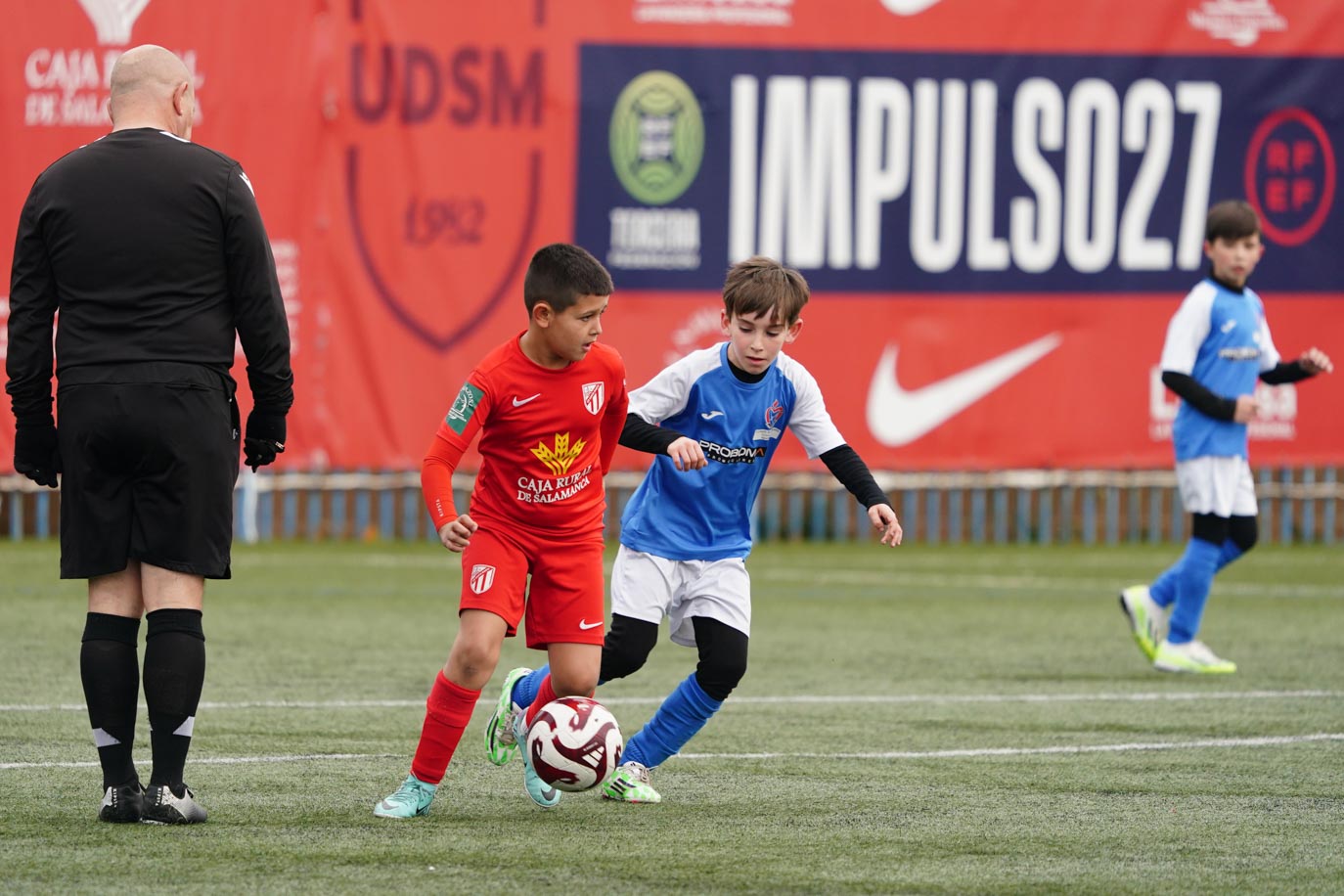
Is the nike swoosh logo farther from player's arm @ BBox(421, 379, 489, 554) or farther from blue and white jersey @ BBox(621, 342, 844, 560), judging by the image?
player's arm @ BBox(421, 379, 489, 554)

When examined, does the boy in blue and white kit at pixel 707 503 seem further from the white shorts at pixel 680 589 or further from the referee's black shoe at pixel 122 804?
the referee's black shoe at pixel 122 804

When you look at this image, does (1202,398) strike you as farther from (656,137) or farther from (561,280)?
(656,137)

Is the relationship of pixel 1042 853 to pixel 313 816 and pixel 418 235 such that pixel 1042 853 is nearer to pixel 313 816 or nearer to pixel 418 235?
pixel 313 816

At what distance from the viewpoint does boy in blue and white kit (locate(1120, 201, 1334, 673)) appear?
1043 cm

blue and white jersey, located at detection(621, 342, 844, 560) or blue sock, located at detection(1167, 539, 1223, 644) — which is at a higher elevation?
blue and white jersey, located at detection(621, 342, 844, 560)

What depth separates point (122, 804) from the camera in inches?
228

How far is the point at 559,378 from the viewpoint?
6.23 meters

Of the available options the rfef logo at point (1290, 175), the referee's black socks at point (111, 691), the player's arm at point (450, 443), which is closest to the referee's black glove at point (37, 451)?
the referee's black socks at point (111, 691)

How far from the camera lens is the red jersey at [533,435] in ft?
20.1

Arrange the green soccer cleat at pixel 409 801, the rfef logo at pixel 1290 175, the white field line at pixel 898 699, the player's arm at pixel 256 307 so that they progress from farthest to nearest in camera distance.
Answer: the rfef logo at pixel 1290 175
the white field line at pixel 898 699
the green soccer cleat at pixel 409 801
the player's arm at pixel 256 307

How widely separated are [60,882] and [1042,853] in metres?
2.41

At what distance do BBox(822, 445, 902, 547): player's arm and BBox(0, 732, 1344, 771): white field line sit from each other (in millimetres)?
1065

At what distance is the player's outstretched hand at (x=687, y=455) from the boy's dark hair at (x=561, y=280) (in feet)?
1.61


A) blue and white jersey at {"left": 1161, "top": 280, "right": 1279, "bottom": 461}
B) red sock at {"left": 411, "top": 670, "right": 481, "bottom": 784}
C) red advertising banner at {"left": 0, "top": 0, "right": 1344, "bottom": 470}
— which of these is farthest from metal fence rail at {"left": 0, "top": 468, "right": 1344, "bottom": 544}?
red sock at {"left": 411, "top": 670, "right": 481, "bottom": 784}
